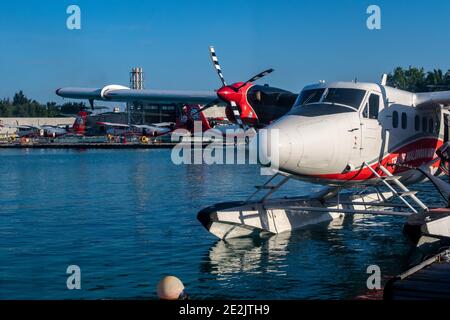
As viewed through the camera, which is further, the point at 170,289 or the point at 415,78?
the point at 415,78

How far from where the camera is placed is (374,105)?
46.9 feet

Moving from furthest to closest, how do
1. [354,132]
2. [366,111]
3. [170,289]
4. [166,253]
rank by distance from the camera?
[166,253]
[366,111]
[354,132]
[170,289]

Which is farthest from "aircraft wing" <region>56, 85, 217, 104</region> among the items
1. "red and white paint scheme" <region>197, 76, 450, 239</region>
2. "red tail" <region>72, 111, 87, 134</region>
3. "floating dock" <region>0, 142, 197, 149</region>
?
"red tail" <region>72, 111, 87, 134</region>

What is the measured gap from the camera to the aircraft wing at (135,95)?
21.4 meters

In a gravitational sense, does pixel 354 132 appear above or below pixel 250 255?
above

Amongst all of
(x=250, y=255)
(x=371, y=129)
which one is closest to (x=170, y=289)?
(x=250, y=255)

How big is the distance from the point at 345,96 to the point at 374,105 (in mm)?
776

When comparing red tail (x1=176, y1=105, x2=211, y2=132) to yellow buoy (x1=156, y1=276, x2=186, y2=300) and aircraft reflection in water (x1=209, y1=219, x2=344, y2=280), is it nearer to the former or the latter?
aircraft reflection in water (x1=209, y1=219, x2=344, y2=280)

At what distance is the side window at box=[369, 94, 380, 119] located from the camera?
1420cm

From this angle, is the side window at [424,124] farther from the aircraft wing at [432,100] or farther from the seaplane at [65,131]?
the seaplane at [65,131]

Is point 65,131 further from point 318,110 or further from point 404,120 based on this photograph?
point 318,110
